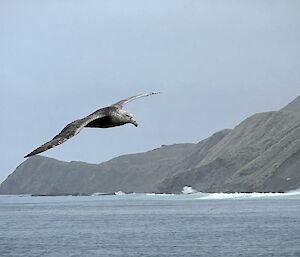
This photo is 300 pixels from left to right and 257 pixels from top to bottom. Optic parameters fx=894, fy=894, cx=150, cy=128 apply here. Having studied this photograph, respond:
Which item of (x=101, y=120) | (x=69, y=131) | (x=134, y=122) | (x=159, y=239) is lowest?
(x=69, y=131)

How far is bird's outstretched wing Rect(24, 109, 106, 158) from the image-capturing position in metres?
18.2

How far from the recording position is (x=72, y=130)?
19859 millimetres

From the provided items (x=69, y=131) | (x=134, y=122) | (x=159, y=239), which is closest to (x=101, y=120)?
(x=134, y=122)

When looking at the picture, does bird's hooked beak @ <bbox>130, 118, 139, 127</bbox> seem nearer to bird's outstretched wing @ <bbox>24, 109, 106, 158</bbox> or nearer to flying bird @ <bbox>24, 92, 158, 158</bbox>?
flying bird @ <bbox>24, 92, 158, 158</bbox>

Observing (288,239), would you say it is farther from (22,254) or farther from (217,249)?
(22,254)

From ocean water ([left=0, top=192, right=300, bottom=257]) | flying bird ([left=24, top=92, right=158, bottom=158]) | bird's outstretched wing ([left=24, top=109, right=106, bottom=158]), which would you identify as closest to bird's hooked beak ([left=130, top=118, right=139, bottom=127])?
flying bird ([left=24, top=92, right=158, bottom=158])

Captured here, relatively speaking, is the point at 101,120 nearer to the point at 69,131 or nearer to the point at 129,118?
the point at 129,118

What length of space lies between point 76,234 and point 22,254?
36.4 m

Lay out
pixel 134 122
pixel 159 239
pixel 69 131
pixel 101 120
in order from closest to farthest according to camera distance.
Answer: pixel 69 131, pixel 134 122, pixel 101 120, pixel 159 239

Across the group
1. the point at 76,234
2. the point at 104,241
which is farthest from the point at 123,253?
the point at 76,234

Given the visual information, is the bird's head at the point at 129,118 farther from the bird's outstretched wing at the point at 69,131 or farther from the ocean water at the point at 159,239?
the ocean water at the point at 159,239

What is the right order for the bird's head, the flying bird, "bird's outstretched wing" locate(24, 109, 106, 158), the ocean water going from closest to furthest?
1. "bird's outstretched wing" locate(24, 109, 106, 158)
2. the flying bird
3. the bird's head
4. the ocean water

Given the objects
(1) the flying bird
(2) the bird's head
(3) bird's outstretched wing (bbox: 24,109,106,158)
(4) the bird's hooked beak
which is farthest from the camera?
(2) the bird's head

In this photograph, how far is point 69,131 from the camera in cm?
1989
